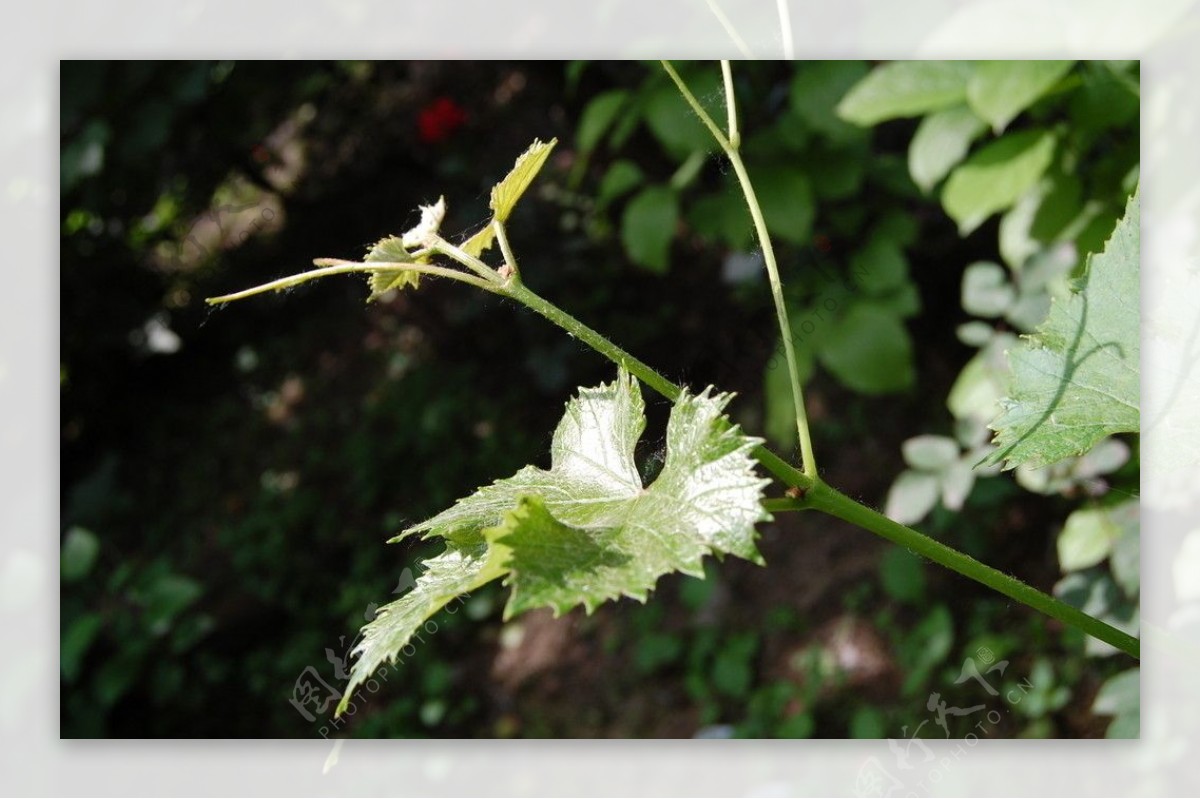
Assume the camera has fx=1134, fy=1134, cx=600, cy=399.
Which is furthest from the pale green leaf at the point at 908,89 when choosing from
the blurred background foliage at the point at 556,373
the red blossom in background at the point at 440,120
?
the red blossom in background at the point at 440,120

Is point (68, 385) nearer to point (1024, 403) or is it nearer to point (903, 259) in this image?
point (903, 259)

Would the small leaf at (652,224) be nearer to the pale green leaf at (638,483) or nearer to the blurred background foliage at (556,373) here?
the blurred background foliage at (556,373)

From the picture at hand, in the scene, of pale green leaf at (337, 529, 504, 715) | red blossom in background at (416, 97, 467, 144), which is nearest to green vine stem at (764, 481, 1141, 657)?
pale green leaf at (337, 529, 504, 715)

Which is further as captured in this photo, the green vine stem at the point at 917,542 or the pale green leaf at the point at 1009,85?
the pale green leaf at the point at 1009,85

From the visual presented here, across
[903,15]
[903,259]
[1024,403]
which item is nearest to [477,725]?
[903,259]

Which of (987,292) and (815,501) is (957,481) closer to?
(987,292)

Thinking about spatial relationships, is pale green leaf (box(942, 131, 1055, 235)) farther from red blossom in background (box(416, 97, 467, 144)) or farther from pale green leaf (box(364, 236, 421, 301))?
red blossom in background (box(416, 97, 467, 144))
